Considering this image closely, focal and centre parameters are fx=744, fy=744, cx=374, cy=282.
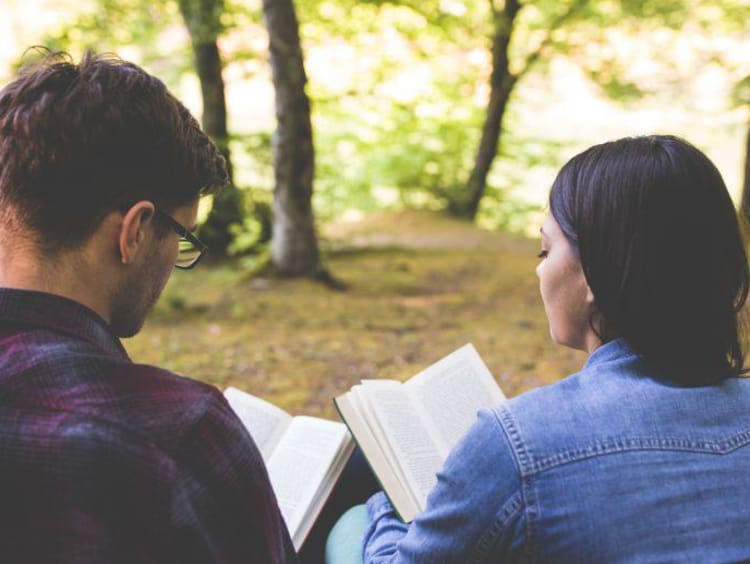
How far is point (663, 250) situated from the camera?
3.66 ft

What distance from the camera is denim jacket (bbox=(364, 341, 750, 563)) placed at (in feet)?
3.32

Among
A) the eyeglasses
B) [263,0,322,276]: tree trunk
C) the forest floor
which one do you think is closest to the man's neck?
the eyeglasses

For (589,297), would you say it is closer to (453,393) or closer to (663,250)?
(663,250)

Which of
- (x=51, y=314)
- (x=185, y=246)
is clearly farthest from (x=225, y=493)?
(x=185, y=246)

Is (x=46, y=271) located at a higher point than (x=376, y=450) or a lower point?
higher

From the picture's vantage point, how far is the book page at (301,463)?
172cm

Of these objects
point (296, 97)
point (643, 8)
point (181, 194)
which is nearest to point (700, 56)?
point (643, 8)

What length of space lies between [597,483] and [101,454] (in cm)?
64

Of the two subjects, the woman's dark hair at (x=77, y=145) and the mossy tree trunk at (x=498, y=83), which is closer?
the woman's dark hair at (x=77, y=145)

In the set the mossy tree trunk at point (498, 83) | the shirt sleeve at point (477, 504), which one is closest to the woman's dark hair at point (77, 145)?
the shirt sleeve at point (477, 504)

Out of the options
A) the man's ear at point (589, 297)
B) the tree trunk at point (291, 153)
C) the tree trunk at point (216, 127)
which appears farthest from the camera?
the tree trunk at point (216, 127)

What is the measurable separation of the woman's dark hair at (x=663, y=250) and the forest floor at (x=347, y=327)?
2.55 meters

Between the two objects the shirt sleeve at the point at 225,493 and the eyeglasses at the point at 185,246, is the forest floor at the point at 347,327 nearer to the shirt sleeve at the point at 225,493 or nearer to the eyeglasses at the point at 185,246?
the eyeglasses at the point at 185,246

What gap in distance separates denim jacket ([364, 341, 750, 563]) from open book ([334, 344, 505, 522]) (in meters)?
0.46
